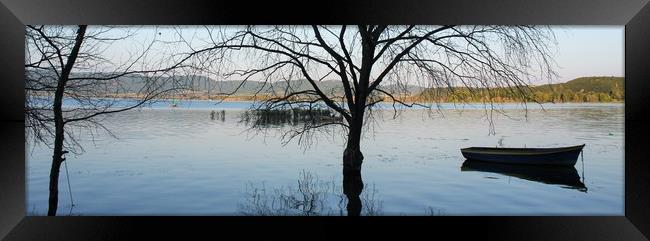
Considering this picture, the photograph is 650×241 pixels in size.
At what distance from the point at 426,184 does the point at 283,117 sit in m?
3.41

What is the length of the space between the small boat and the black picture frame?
7.12 m

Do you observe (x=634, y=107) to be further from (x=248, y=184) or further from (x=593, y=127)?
(x=593, y=127)

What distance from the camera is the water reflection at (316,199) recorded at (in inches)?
260

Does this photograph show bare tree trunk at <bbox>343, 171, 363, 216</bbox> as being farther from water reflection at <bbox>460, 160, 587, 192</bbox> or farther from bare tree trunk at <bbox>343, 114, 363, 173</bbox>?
water reflection at <bbox>460, 160, 587, 192</bbox>

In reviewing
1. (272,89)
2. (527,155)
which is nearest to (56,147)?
(272,89)

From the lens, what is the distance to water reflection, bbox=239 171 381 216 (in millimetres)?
6605

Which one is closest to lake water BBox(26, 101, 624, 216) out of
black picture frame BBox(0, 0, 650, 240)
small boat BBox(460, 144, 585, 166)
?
small boat BBox(460, 144, 585, 166)

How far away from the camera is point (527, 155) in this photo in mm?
10195

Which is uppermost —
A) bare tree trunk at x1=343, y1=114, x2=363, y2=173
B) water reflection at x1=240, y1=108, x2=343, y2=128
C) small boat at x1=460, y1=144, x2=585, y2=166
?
water reflection at x1=240, y1=108, x2=343, y2=128

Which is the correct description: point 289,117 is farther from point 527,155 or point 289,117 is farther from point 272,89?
point 527,155
